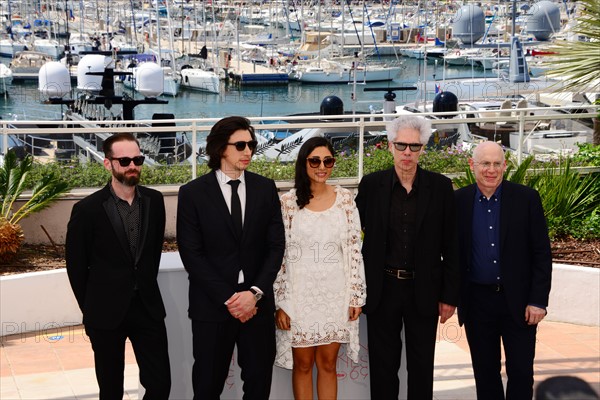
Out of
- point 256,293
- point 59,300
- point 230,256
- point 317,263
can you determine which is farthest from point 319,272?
point 59,300

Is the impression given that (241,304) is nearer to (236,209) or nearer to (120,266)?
(236,209)

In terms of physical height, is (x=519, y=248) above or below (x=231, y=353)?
above

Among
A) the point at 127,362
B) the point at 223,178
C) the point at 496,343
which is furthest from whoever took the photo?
the point at 127,362

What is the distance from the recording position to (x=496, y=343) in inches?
236

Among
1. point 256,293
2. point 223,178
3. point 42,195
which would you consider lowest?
point 42,195

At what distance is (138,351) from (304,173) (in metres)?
1.43

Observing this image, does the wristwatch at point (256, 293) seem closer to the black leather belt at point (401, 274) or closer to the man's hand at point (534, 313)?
the black leather belt at point (401, 274)

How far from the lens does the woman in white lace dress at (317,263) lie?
18.8 feet

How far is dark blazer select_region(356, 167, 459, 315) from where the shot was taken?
578cm

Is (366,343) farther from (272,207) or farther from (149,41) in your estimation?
(149,41)

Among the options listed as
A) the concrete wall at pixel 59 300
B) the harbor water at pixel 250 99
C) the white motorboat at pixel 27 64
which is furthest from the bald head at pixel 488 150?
the white motorboat at pixel 27 64

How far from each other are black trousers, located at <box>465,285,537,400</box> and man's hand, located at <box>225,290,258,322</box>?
1.42m

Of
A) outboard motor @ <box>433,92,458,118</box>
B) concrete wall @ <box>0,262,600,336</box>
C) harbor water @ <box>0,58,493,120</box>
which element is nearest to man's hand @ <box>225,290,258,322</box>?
concrete wall @ <box>0,262,600,336</box>

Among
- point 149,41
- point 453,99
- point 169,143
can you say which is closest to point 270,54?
point 149,41
